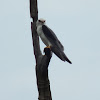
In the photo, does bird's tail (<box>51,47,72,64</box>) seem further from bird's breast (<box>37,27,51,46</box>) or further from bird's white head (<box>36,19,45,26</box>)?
bird's white head (<box>36,19,45,26</box>)

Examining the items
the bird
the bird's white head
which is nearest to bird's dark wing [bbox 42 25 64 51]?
the bird

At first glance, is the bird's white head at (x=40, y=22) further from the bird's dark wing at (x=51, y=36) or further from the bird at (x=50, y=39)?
the bird's dark wing at (x=51, y=36)

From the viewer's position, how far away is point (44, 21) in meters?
13.7

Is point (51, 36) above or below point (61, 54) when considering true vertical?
above

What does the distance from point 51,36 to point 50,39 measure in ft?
0.37

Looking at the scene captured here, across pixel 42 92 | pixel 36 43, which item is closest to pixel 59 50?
pixel 36 43

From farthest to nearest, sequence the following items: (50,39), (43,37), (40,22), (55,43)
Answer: (43,37) → (40,22) → (50,39) → (55,43)

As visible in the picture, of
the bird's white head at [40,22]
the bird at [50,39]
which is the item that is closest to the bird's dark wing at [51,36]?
the bird at [50,39]

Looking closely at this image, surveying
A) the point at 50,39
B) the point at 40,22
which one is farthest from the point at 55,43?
the point at 40,22

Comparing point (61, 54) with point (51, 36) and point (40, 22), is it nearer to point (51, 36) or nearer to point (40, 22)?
point (51, 36)

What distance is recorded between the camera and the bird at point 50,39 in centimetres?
1173

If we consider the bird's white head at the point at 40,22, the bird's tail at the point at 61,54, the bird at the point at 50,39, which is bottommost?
the bird's tail at the point at 61,54

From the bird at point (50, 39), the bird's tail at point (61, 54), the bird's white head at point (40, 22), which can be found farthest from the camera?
the bird's white head at point (40, 22)

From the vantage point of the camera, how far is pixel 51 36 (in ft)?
41.3
